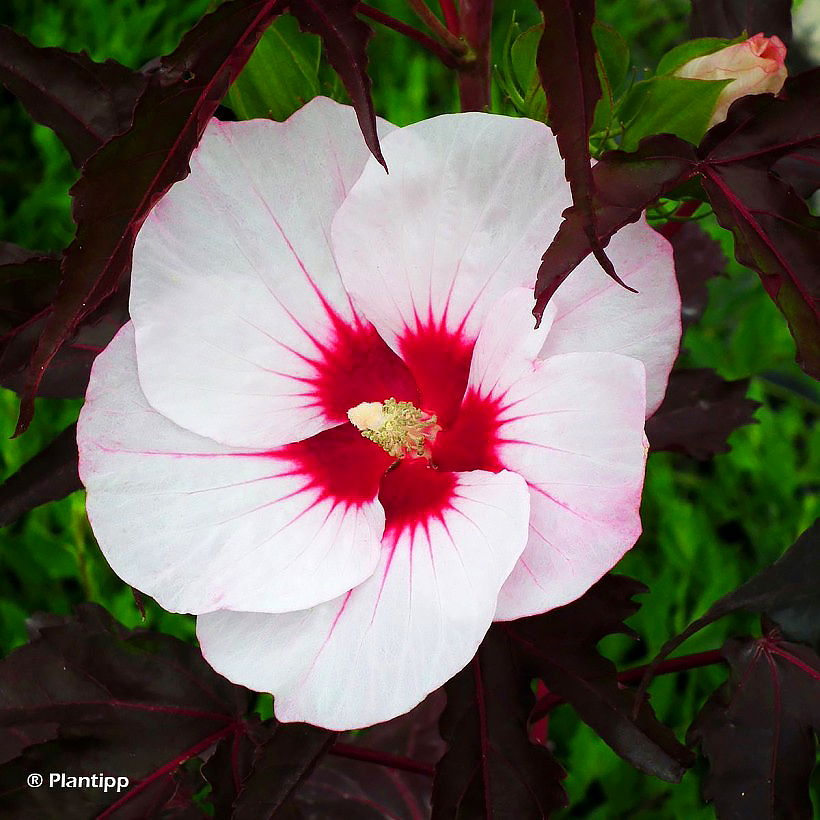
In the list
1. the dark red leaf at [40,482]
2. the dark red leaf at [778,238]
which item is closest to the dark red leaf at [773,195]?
the dark red leaf at [778,238]

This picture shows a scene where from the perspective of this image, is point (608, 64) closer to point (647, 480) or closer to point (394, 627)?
point (394, 627)

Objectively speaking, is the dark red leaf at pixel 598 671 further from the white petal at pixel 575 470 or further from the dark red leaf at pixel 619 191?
the dark red leaf at pixel 619 191

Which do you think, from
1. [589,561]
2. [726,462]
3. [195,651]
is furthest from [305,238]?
[726,462]

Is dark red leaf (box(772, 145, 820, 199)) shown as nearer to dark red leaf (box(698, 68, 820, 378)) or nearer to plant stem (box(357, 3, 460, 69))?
dark red leaf (box(698, 68, 820, 378))

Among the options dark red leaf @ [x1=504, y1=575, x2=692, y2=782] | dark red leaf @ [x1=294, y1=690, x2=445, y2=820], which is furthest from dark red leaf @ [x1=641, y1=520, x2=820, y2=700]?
dark red leaf @ [x1=294, y1=690, x2=445, y2=820]

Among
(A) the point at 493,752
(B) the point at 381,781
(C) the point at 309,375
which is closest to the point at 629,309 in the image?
(C) the point at 309,375

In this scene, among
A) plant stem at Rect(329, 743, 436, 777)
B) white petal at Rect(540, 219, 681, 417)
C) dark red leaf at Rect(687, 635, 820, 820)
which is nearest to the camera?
white petal at Rect(540, 219, 681, 417)

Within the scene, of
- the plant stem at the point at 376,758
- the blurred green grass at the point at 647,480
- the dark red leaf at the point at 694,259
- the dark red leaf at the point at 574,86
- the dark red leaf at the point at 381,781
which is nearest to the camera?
the dark red leaf at the point at 574,86
